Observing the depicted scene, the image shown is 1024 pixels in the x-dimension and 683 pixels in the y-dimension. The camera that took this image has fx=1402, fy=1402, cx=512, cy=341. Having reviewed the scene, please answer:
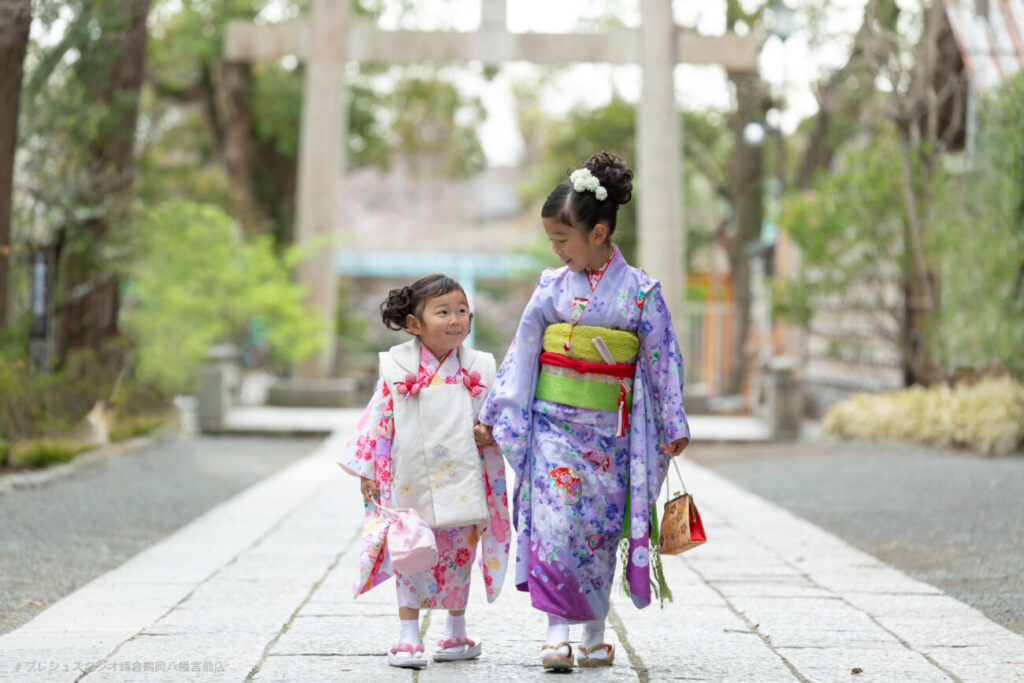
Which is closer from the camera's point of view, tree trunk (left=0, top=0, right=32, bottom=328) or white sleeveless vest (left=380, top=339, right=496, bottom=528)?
white sleeveless vest (left=380, top=339, right=496, bottom=528)

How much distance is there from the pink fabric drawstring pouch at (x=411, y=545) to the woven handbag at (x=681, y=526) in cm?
64

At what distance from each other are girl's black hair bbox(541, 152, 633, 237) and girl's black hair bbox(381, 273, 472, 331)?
34 centimetres

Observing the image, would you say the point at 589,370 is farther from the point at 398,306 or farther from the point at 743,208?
the point at 743,208

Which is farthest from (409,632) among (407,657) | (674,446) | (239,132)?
(239,132)

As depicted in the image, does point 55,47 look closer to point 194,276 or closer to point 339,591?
point 194,276

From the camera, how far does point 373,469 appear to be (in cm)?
396

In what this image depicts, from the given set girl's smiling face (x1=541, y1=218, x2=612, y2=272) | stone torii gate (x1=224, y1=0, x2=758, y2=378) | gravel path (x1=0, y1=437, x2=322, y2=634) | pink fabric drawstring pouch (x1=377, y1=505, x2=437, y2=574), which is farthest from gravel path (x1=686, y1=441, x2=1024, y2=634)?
stone torii gate (x1=224, y1=0, x2=758, y2=378)

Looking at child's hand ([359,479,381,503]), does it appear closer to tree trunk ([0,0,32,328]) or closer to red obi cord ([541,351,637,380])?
red obi cord ([541,351,637,380])

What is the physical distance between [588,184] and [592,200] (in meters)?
0.06

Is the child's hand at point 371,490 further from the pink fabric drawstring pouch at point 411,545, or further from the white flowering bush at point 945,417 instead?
the white flowering bush at point 945,417

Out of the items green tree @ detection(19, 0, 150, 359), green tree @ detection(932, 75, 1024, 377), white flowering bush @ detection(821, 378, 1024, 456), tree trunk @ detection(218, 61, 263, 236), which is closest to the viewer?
green tree @ detection(932, 75, 1024, 377)

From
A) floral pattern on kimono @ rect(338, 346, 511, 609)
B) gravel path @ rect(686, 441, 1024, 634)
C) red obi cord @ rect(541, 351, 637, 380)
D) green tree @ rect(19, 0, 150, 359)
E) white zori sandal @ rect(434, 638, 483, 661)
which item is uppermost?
green tree @ rect(19, 0, 150, 359)

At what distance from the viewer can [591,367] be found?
154 inches

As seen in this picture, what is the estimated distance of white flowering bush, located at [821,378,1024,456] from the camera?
10.4 meters
